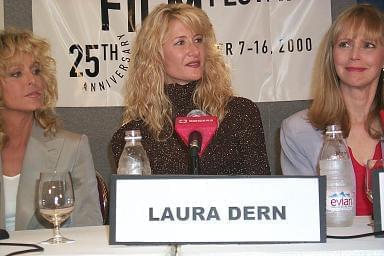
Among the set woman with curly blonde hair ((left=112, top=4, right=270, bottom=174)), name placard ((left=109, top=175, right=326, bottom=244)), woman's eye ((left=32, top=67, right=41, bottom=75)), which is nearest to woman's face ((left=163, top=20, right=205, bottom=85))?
woman with curly blonde hair ((left=112, top=4, right=270, bottom=174))

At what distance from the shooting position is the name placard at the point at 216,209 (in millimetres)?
1178

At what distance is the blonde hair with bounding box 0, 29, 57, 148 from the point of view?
2391mm

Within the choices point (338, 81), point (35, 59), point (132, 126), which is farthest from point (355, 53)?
point (35, 59)

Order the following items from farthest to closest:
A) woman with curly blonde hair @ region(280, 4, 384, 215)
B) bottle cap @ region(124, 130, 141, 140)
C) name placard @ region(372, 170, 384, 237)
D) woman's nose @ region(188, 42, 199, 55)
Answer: woman's nose @ region(188, 42, 199, 55) → woman with curly blonde hair @ region(280, 4, 384, 215) → bottle cap @ region(124, 130, 141, 140) → name placard @ region(372, 170, 384, 237)

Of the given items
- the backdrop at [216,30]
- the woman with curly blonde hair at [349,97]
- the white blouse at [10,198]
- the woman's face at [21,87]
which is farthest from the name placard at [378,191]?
the backdrop at [216,30]

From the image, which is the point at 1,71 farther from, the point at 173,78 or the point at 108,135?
the point at 108,135

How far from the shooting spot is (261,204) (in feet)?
3.89

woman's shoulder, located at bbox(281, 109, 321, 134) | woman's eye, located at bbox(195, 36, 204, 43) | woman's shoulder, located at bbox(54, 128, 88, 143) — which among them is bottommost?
woman's shoulder, located at bbox(54, 128, 88, 143)

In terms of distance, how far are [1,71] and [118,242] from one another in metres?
1.41

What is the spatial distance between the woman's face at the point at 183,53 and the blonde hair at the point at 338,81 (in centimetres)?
48

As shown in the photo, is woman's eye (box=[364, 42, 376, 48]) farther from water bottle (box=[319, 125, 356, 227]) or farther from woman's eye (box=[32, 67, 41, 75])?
woman's eye (box=[32, 67, 41, 75])

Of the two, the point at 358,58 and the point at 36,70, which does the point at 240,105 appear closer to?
the point at 358,58

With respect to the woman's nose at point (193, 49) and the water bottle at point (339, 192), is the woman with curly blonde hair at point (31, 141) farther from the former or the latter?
the water bottle at point (339, 192)

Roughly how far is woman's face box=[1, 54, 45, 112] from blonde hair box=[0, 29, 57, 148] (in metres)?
0.02
